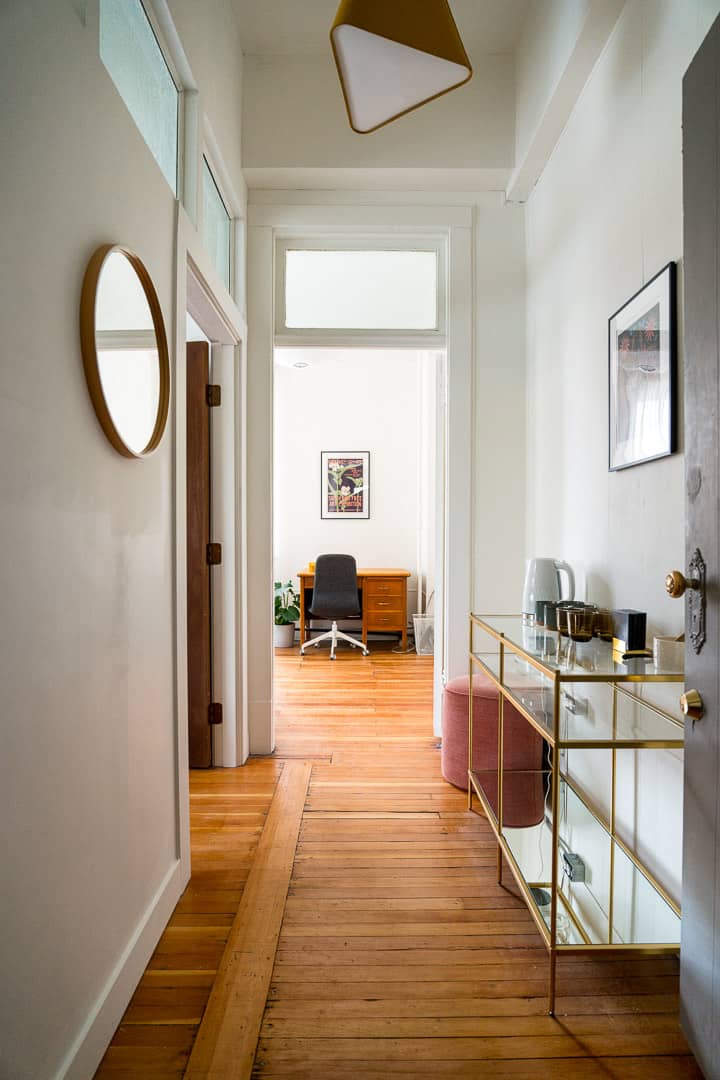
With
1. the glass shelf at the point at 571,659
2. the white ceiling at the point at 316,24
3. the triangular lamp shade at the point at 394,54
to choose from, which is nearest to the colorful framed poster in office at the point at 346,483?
the white ceiling at the point at 316,24

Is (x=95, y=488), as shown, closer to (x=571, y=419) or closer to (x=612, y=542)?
(x=612, y=542)

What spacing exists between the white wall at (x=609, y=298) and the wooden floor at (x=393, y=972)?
392 mm

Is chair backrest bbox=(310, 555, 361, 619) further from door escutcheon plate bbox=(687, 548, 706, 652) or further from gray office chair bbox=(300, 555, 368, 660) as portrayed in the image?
door escutcheon plate bbox=(687, 548, 706, 652)

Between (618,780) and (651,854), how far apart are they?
10.2 inches

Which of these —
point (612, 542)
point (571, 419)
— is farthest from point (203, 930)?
point (571, 419)

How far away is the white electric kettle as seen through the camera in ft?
7.43

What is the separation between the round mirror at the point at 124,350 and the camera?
49.3 inches

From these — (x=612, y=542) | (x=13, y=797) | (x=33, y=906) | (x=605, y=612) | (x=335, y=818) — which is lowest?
(x=335, y=818)

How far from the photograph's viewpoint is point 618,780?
195 cm

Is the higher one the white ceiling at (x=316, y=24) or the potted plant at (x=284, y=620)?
the white ceiling at (x=316, y=24)

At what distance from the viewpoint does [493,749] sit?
8.27 ft

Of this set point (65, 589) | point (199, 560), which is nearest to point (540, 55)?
point (199, 560)

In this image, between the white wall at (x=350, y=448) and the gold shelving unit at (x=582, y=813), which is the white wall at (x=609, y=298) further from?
the white wall at (x=350, y=448)

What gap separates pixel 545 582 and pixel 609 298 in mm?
968
